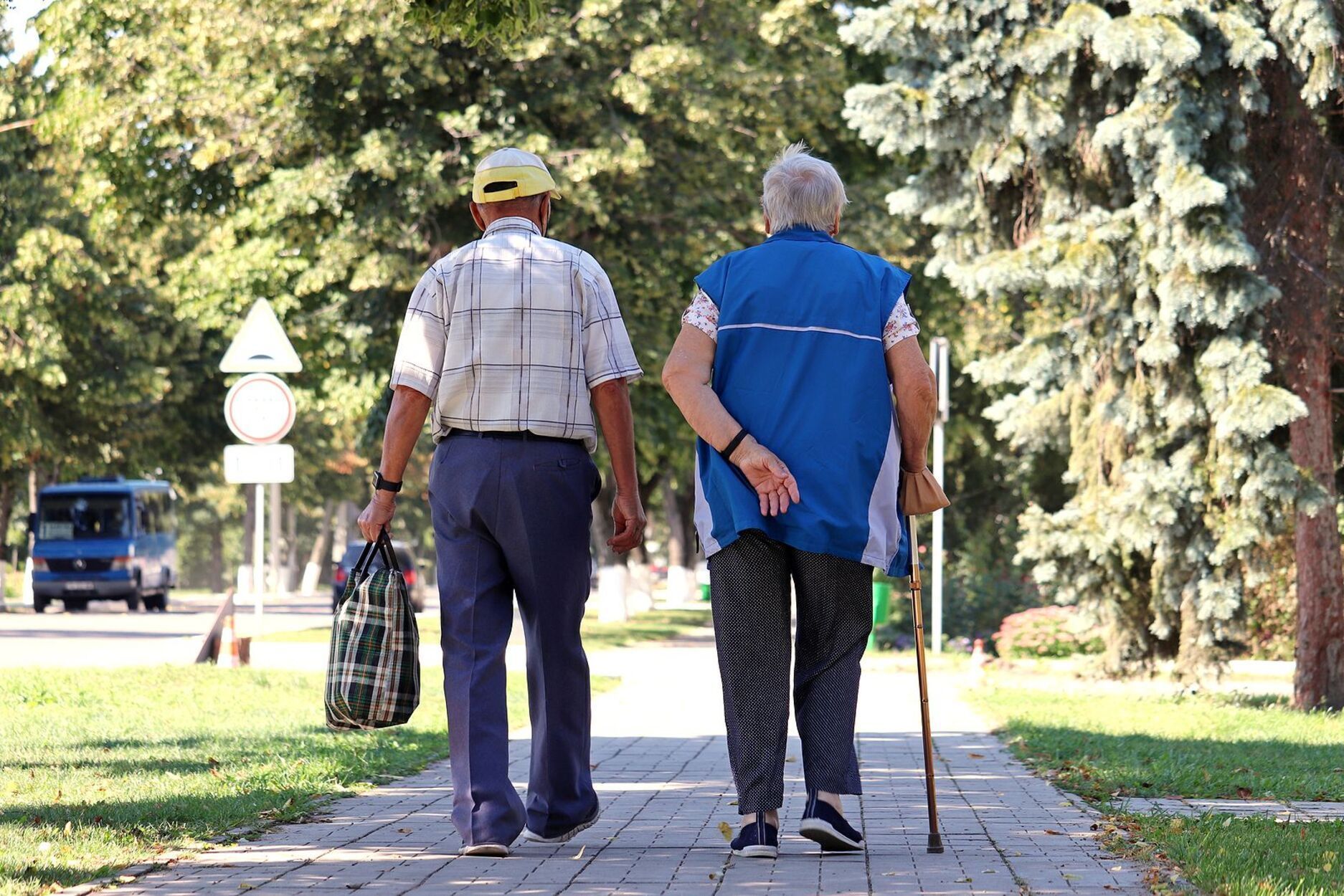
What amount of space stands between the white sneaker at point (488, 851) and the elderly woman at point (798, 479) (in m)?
0.73

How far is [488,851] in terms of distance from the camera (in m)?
5.62

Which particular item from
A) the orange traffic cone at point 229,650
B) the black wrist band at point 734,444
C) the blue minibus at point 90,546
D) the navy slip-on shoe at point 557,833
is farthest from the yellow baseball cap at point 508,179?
the blue minibus at point 90,546

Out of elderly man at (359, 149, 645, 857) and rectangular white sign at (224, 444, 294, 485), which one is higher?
rectangular white sign at (224, 444, 294, 485)

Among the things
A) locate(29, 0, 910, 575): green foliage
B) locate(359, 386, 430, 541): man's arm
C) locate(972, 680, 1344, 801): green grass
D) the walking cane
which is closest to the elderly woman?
the walking cane

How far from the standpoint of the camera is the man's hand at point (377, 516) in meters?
5.83

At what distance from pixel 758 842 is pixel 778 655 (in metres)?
0.58

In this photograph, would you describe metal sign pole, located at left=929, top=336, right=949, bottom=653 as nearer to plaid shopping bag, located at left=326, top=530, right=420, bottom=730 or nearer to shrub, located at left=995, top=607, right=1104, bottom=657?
shrub, located at left=995, top=607, right=1104, bottom=657

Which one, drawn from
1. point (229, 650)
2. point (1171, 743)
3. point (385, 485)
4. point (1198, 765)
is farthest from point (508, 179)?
point (229, 650)

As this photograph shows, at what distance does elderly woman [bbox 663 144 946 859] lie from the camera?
5.62 meters

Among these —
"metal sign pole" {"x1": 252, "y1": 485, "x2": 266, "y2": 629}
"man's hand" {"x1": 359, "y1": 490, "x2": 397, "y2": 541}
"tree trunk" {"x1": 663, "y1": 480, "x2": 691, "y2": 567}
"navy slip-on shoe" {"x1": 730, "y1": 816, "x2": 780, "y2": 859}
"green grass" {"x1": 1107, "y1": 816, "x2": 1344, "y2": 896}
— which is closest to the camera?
"green grass" {"x1": 1107, "y1": 816, "x2": 1344, "y2": 896}

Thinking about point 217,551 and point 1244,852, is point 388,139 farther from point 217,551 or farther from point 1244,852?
point 217,551

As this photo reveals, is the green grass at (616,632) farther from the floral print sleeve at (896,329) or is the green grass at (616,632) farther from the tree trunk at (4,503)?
the floral print sleeve at (896,329)

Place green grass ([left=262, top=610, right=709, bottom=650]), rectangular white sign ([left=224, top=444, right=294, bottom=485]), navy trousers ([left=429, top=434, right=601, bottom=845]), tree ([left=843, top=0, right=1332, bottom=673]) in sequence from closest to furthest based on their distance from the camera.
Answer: navy trousers ([left=429, top=434, right=601, bottom=845]) → tree ([left=843, top=0, right=1332, bottom=673]) → rectangular white sign ([left=224, top=444, right=294, bottom=485]) → green grass ([left=262, top=610, right=709, bottom=650])

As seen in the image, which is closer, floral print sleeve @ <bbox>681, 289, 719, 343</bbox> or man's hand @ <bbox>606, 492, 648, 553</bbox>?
floral print sleeve @ <bbox>681, 289, 719, 343</bbox>
